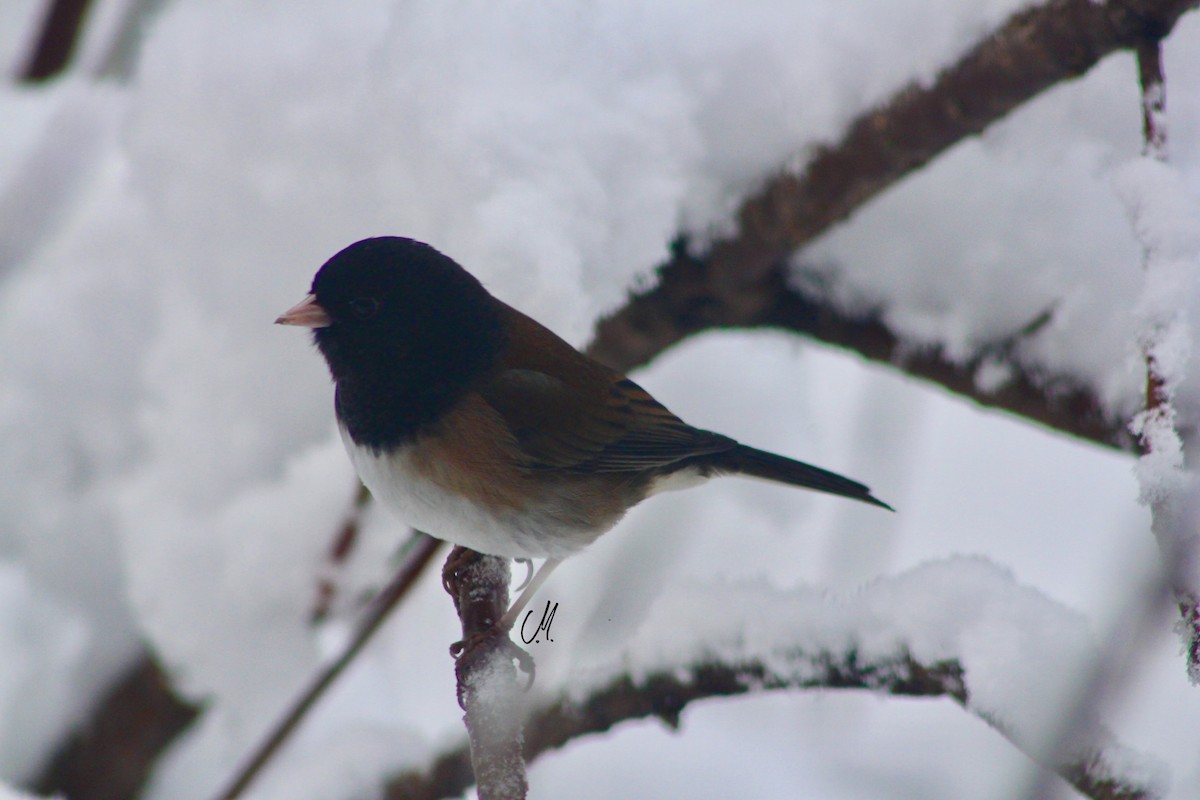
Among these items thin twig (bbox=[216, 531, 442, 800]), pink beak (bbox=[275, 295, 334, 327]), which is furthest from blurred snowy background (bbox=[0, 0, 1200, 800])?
pink beak (bbox=[275, 295, 334, 327])

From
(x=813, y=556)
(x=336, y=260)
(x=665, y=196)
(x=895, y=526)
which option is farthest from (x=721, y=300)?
(x=813, y=556)

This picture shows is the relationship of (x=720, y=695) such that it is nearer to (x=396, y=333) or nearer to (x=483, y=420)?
(x=483, y=420)

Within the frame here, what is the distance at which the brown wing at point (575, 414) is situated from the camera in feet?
5.86

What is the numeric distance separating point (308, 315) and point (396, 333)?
0.15 m

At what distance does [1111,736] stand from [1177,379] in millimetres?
350

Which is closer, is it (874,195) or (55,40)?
(874,195)

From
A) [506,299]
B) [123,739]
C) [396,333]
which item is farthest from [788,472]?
[123,739]

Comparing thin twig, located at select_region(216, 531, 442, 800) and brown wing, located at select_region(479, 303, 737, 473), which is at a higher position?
brown wing, located at select_region(479, 303, 737, 473)

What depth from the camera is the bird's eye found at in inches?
63.9

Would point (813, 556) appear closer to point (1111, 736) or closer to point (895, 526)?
point (895, 526)

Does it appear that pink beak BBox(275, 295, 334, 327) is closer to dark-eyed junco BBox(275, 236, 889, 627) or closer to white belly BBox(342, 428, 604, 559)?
dark-eyed junco BBox(275, 236, 889, 627)

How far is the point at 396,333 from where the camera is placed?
1.68 m

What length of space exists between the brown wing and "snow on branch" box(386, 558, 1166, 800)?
0.33 m
